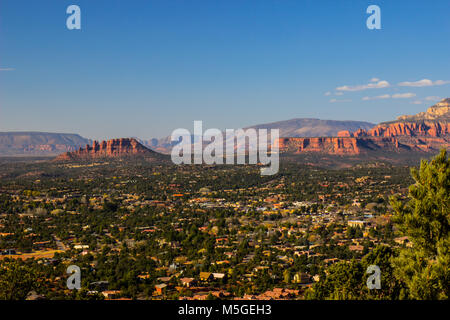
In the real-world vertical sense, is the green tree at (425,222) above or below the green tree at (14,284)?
above

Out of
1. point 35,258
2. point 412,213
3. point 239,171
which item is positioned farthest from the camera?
point 239,171

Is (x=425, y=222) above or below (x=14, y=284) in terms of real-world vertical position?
above

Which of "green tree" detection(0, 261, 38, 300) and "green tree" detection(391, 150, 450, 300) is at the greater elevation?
"green tree" detection(391, 150, 450, 300)

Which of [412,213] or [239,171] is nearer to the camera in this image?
[412,213]

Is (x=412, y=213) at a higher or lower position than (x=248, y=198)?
higher

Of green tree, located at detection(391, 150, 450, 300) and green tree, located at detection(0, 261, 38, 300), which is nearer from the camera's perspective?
green tree, located at detection(391, 150, 450, 300)

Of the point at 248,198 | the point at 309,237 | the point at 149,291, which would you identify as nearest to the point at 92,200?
the point at 248,198

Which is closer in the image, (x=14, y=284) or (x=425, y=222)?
(x=425, y=222)
